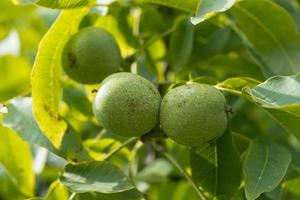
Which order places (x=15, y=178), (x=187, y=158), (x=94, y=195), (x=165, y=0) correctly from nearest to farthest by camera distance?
(x=94, y=195) → (x=165, y=0) → (x=187, y=158) → (x=15, y=178)

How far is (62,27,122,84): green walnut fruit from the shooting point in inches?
79.4

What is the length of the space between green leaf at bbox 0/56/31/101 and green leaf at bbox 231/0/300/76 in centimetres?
110

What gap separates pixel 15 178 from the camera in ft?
7.70

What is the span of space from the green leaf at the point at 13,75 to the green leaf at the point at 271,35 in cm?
110

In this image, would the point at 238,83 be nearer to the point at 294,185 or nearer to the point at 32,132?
the point at 294,185

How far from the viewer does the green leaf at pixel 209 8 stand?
1.68m

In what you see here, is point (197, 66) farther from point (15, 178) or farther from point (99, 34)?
point (15, 178)

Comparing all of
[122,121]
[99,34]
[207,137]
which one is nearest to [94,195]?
[122,121]

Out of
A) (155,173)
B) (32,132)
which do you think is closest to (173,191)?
(155,173)

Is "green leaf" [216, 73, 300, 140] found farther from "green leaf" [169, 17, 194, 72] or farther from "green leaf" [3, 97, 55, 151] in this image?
"green leaf" [3, 97, 55, 151]

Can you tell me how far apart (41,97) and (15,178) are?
54 cm

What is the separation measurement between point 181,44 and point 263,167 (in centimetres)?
76

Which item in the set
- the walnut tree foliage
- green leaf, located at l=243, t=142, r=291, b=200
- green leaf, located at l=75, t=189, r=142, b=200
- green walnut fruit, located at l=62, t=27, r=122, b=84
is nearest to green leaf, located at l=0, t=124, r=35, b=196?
the walnut tree foliage

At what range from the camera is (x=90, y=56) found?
2.02 metres
